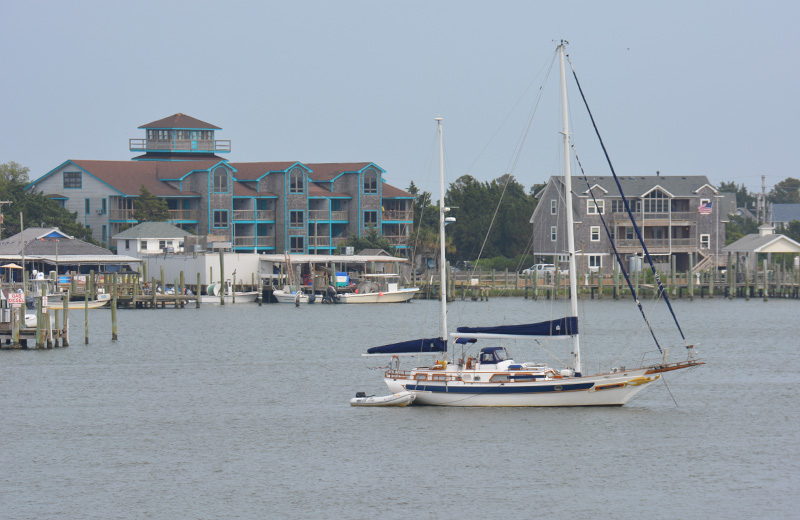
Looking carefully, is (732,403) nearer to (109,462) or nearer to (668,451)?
(668,451)

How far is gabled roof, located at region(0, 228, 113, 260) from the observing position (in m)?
106

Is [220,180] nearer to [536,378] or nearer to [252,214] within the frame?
[252,214]

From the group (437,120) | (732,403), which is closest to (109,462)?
(437,120)

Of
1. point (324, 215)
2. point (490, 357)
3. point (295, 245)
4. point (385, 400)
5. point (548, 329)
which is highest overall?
point (324, 215)

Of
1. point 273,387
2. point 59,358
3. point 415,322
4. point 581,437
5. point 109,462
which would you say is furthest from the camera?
point 415,322

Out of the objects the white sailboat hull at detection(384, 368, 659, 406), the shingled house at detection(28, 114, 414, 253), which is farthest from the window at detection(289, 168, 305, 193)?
the white sailboat hull at detection(384, 368, 659, 406)

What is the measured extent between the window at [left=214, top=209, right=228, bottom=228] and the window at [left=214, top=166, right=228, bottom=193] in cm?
185

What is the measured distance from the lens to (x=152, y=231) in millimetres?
112125

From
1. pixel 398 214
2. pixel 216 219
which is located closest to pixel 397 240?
Result: pixel 398 214

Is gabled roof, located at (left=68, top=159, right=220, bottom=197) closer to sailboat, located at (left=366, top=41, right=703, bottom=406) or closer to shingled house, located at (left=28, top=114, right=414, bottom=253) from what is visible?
shingled house, located at (left=28, top=114, right=414, bottom=253)

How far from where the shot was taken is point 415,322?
85.8m

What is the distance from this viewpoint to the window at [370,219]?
12531 centimetres

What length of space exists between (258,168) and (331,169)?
7.51 m

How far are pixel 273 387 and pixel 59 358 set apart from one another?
1303 centimetres
